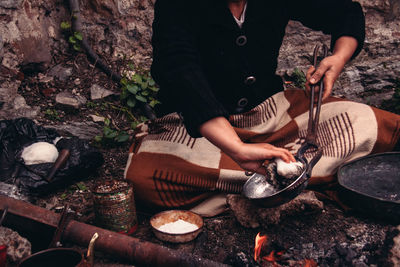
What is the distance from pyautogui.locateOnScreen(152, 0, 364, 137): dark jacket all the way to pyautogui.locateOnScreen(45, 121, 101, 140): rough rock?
3.05 ft

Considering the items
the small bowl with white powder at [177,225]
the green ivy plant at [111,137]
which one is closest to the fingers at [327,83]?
the small bowl with white powder at [177,225]

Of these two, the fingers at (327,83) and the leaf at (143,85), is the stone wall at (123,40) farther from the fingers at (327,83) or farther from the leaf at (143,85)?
the fingers at (327,83)

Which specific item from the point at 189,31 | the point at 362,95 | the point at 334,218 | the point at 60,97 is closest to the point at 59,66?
the point at 60,97

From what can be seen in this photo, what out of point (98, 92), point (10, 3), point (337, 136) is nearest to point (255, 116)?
point (337, 136)

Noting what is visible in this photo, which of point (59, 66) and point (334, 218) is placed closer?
point (334, 218)

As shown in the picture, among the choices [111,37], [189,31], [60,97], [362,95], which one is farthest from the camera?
[362,95]

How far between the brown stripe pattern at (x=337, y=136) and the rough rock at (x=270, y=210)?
344mm

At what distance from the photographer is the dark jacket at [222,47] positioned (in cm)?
184

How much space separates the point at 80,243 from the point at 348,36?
77.5 inches

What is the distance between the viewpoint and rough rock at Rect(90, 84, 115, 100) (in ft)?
11.8

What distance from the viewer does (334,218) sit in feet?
7.33

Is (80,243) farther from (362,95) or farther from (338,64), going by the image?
(362,95)

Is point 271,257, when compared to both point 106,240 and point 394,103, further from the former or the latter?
point 394,103

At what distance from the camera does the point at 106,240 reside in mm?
1865
